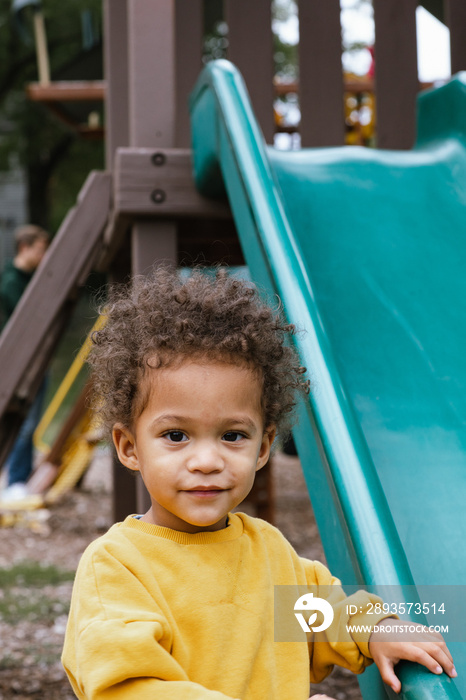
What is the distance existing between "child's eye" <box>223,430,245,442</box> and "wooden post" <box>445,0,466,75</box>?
290cm

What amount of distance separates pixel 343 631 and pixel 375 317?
4.02 feet

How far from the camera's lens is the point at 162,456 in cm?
122

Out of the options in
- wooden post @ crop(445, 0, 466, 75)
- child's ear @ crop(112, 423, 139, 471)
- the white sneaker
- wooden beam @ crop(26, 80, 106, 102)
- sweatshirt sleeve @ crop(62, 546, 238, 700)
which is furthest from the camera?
the white sneaker

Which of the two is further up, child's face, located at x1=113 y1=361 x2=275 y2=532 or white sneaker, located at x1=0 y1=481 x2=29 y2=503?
child's face, located at x1=113 y1=361 x2=275 y2=532

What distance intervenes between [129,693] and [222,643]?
172mm

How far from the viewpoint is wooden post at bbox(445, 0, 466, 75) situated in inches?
141

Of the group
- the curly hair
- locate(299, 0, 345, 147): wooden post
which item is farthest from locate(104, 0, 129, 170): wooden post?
the curly hair

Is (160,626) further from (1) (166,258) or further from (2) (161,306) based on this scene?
(1) (166,258)

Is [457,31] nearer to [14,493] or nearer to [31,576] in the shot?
[31,576]

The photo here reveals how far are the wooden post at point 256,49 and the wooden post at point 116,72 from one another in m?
0.57

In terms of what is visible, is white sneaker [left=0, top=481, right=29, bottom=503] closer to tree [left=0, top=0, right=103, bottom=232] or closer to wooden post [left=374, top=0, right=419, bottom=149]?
wooden post [left=374, top=0, right=419, bottom=149]

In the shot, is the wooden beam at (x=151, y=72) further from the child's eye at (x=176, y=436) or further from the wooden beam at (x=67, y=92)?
the wooden beam at (x=67, y=92)

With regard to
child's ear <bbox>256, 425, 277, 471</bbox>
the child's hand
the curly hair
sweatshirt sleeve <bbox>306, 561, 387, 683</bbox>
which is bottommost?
sweatshirt sleeve <bbox>306, 561, 387, 683</bbox>

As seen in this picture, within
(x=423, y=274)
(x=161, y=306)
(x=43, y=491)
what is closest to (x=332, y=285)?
(x=423, y=274)
